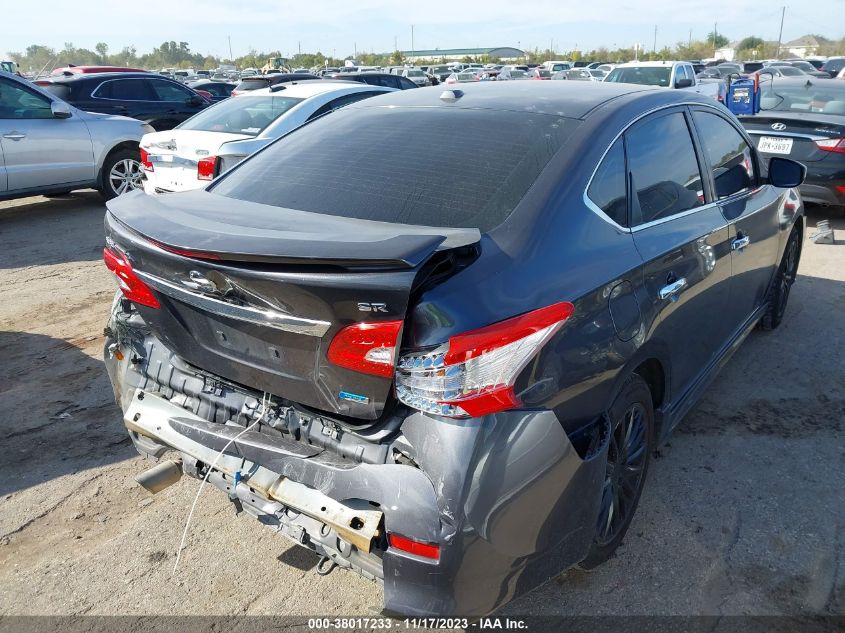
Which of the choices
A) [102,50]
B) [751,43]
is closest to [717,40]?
[751,43]

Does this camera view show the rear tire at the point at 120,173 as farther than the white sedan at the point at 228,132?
Yes

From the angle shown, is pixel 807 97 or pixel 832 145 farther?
pixel 807 97

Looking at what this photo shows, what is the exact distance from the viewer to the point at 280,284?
2086 millimetres

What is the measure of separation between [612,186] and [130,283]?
6.00ft

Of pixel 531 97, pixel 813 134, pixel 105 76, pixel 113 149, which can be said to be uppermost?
pixel 531 97

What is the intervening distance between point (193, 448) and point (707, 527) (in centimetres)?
212

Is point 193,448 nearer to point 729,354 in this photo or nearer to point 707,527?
point 707,527

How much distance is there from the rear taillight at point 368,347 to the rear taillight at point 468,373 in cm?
5

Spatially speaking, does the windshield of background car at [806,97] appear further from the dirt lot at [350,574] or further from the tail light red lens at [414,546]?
the tail light red lens at [414,546]

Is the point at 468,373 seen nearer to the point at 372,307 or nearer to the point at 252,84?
the point at 372,307

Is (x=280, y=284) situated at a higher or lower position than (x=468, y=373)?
higher

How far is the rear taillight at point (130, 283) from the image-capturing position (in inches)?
102

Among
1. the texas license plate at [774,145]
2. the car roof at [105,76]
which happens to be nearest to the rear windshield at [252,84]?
the car roof at [105,76]

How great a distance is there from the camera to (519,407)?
6.76 ft
